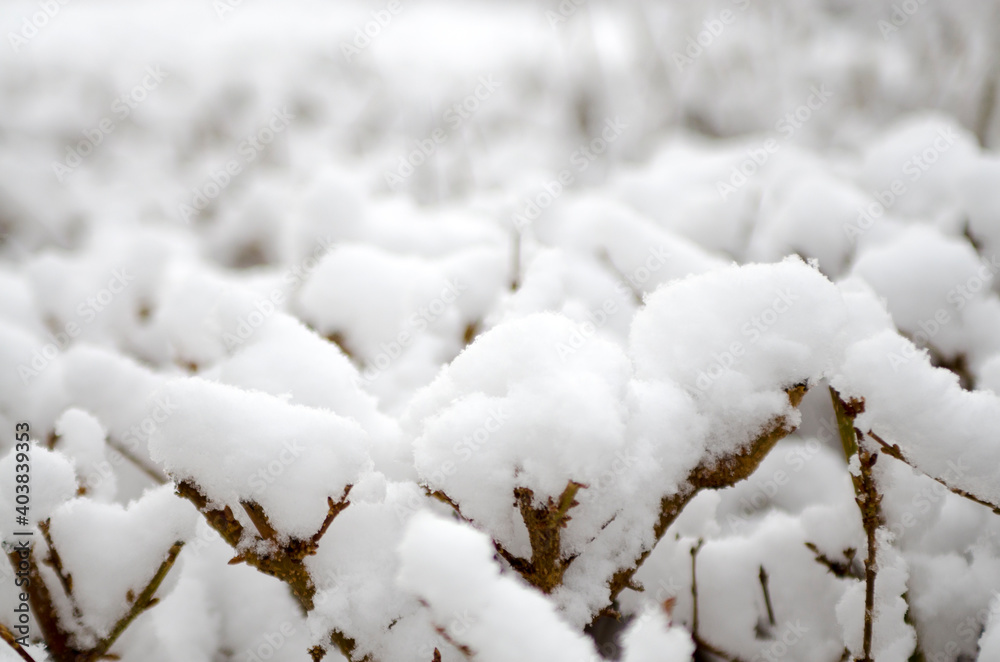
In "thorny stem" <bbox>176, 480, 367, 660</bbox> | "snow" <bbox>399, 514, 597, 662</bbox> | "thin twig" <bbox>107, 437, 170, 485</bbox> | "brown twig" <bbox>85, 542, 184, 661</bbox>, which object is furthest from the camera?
"thin twig" <bbox>107, 437, 170, 485</bbox>

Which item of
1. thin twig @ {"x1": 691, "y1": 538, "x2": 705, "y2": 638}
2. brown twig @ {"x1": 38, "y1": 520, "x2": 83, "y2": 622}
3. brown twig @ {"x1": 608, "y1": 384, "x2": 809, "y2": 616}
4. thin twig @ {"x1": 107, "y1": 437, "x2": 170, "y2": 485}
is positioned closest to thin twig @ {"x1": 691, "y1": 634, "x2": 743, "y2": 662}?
thin twig @ {"x1": 691, "y1": 538, "x2": 705, "y2": 638}

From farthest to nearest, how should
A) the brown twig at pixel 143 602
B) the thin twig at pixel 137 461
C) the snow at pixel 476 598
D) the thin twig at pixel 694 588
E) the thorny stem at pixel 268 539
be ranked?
the thin twig at pixel 137 461, the thin twig at pixel 694 588, the brown twig at pixel 143 602, the thorny stem at pixel 268 539, the snow at pixel 476 598

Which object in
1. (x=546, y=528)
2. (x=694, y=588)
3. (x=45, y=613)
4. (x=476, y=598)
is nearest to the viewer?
(x=476, y=598)

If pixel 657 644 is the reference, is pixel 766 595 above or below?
below

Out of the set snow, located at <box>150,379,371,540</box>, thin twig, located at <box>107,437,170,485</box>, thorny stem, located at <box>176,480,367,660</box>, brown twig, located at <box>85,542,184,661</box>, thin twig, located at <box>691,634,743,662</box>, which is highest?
snow, located at <box>150,379,371,540</box>

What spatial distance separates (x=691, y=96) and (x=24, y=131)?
412 centimetres

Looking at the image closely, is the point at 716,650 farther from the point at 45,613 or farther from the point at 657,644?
the point at 45,613

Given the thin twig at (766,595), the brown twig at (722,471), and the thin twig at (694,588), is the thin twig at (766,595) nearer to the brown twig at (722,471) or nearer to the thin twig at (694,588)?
the thin twig at (694,588)

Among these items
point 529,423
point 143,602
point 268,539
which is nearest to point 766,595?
point 529,423

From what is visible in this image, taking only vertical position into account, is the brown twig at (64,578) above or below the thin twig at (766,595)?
above

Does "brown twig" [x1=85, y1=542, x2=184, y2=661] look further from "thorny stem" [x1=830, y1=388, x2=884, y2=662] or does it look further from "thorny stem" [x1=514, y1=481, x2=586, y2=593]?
"thorny stem" [x1=830, y1=388, x2=884, y2=662]

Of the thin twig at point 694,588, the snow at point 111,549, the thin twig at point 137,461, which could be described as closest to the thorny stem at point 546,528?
the thin twig at point 694,588

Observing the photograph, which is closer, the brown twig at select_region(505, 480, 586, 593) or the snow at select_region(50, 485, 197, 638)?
the brown twig at select_region(505, 480, 586, 593)

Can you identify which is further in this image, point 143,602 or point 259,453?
point 143,602
